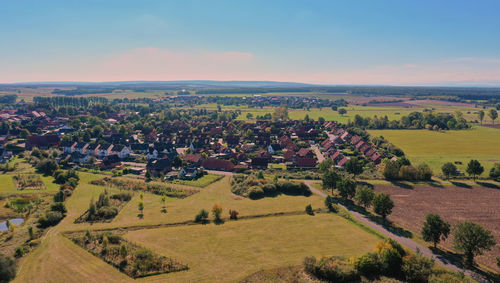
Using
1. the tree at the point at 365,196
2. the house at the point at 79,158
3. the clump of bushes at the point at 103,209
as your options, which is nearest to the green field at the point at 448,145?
the tree at the point at 365,196

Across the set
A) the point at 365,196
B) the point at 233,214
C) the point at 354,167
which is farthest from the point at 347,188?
the point at 233,214

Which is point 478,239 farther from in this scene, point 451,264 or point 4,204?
point 4,204

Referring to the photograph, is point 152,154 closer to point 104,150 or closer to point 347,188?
point 104,150

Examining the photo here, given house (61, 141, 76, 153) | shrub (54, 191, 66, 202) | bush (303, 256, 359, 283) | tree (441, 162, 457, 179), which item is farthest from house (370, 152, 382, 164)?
house (61, 141, 76, 153)

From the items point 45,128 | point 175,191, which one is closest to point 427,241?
point 175,191

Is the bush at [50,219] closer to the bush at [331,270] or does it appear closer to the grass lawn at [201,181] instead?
the grass lawn at [201,181]

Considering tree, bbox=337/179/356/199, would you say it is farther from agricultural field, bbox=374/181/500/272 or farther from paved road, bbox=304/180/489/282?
agricultural field, bbox=374/181/500/272
